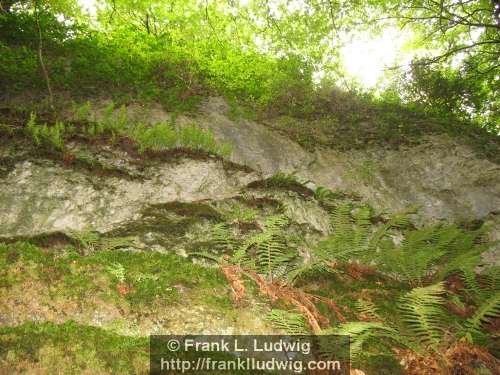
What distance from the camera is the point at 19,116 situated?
6.15 meters

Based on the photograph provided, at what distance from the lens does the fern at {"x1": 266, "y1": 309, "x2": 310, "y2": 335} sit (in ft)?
11.2

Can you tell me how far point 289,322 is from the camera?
3432 millimetres

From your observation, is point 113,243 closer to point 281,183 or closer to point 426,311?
point 281,183

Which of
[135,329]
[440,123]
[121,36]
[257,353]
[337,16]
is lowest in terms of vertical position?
[257,353]

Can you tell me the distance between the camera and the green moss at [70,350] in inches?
105

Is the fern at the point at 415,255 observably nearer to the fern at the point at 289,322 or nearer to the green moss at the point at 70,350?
the fern at the point at 289,322

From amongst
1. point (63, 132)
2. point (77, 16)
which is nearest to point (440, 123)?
point (63, 132)

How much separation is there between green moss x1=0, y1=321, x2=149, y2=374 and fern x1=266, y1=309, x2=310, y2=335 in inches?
49.8

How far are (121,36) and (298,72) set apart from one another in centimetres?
442

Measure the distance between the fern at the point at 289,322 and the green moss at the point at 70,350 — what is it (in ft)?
4.15

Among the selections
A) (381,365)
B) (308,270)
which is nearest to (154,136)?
(308,270)

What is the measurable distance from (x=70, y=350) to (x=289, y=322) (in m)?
1.93

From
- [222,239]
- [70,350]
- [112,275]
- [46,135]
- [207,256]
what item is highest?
[46,135]

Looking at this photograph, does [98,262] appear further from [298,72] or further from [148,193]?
[298,72]
